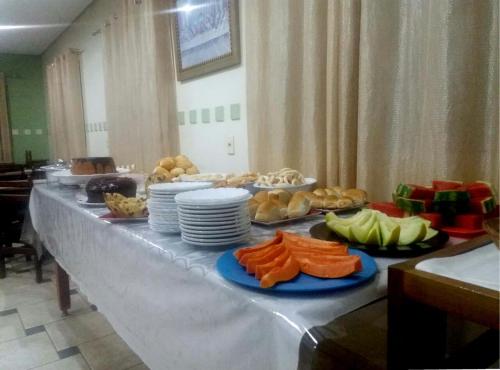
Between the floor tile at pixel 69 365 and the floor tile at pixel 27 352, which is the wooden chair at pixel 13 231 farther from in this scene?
the floor tile at pixel 69 365

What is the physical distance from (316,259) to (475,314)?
0.28m

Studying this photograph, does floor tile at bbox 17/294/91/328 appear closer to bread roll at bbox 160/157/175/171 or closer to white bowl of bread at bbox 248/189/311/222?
bread roll at bbox 160/157/175/171

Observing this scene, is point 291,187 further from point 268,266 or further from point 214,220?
point 268,266

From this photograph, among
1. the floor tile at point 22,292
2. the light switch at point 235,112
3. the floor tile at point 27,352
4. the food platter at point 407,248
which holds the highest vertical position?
the light switch at point 235,112

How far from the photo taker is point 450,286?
13.9 inches

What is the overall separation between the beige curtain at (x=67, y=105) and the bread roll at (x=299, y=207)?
4.22 m

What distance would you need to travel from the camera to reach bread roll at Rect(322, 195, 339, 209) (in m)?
1.08

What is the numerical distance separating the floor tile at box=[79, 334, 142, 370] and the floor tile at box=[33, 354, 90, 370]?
0.02 meters

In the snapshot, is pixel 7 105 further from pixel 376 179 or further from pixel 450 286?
pixel 450 286

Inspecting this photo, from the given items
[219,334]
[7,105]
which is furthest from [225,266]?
[7,105]

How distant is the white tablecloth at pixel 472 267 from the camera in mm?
349

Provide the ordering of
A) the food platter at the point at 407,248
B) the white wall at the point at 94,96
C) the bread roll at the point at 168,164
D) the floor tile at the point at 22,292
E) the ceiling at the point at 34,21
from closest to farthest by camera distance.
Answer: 1. the food platter at the point at 407,248
2. the bread roll at the point at 168,164
3. the floor tile at the point at 22,292
4. the ceiling at the point at 34,21
5. the white wall at the point at 94,96

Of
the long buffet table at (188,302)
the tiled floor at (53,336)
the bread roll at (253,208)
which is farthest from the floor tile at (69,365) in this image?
the bread roll at (253,208)

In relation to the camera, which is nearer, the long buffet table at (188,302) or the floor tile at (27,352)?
the long buffet table at (188,302)
